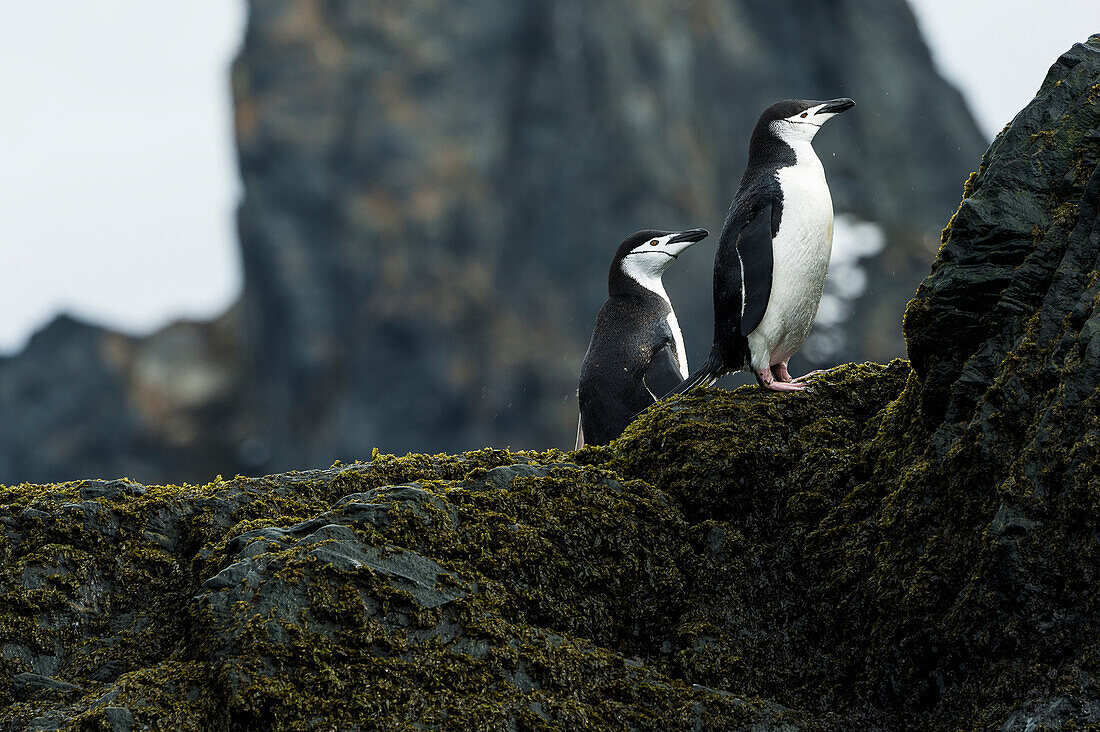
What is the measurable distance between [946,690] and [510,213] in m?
38.5

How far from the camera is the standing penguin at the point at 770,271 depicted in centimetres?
473

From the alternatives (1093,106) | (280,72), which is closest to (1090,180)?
(1093,106)

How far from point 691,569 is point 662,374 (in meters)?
3.05

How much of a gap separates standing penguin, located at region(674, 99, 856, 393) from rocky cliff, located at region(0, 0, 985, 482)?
32004 mm

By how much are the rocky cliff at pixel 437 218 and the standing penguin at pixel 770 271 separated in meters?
32.0

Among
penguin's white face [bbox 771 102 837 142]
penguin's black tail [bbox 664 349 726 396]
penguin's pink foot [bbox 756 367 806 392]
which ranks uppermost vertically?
penguin's white face [bbox 771 102 837 142]

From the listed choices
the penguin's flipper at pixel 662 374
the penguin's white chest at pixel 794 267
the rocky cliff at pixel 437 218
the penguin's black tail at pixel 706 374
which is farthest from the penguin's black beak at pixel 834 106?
the rocky cliff at pixel 437 218

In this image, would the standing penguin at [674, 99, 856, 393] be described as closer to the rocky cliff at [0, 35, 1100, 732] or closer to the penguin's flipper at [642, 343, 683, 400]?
the penguin's flipper at [642, 343, 683, 400]

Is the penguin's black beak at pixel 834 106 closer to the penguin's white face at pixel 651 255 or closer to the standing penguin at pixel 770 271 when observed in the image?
the standing penguin at pixel 770 271

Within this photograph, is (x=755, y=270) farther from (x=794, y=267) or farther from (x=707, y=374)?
(x=707, y=374)

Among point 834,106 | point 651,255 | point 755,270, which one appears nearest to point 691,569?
point 755,270

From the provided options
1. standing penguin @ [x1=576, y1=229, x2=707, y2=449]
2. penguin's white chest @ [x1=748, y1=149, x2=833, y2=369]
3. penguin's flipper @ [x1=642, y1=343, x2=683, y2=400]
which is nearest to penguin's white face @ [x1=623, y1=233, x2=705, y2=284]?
standing penguin @ [x1=576, y1=229, x2=707, y2=449]

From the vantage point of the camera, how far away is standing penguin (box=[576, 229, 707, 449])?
5910 millimetres

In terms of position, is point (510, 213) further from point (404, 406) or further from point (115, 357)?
point (115, 357)
